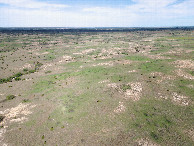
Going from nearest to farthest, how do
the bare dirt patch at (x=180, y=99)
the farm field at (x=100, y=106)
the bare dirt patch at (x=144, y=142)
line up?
the bare dirt patch at (x=144, y=142) < the farm field at (x=100, y=106) < the bare dirt patch at (x=180, y=99)

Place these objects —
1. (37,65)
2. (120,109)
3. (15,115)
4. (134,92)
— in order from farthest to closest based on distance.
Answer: (37,65), (134,92), (120,109), (15,115)

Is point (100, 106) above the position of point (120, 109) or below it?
above

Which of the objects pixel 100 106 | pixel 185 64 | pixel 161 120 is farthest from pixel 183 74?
pixel 100 106

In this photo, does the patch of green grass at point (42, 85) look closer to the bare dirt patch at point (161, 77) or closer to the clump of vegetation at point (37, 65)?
the clump of vegetation at point (37, 65)

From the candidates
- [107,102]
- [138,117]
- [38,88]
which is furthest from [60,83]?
[138,117]

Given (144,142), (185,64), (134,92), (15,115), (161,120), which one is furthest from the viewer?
(185,64)

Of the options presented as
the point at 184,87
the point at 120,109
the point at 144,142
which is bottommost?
the point at 144,142

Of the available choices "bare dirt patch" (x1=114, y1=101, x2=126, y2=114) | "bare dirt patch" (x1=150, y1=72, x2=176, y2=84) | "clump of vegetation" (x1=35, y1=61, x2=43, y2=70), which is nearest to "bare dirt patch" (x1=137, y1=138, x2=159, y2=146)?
"bare dirt patch" (x1=114, y1=101, x2=126, y2=114)

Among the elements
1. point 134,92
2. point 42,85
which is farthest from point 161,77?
point 42,85

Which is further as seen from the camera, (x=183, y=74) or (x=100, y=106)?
(x=183, y=74)

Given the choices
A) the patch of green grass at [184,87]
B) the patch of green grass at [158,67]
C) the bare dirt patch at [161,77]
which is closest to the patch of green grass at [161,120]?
the patch of green grass at [184,87]

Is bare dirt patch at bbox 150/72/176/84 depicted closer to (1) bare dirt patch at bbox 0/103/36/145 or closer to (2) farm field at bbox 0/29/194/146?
(2) farm field at bbox 0/29/194/146

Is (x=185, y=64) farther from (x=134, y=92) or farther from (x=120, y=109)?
(x=120, y=109)
